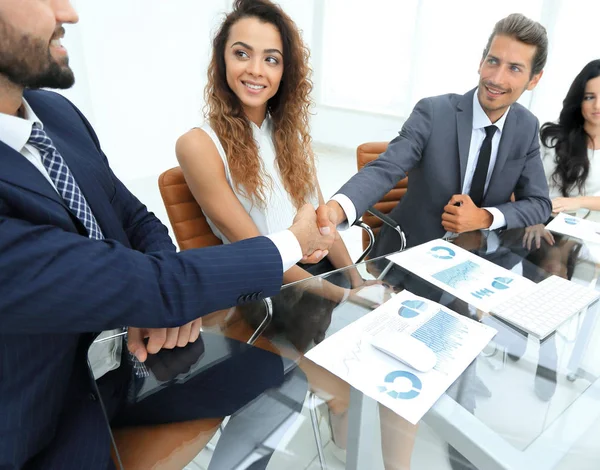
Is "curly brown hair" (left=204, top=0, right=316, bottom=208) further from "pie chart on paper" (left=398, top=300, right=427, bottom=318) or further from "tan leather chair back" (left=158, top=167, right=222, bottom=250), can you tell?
"pie chart on paper" (left=398, top=300, right=427, bottom=318)

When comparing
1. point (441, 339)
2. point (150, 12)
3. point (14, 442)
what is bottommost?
point (14, 442)

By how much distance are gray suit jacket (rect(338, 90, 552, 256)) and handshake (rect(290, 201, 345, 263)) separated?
27 centimetres

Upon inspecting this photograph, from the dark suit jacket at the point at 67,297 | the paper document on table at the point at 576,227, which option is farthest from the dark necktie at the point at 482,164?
the dark suit jacket at the point at 67,297

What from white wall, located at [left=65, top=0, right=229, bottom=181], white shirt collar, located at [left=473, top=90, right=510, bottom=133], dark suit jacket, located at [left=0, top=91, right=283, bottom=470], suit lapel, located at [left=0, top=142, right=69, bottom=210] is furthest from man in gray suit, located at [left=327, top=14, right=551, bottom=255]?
white wall, located at [left=65, top=0, right=229, bottom=181]

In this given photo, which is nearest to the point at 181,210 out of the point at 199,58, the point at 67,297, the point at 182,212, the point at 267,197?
the point at 182,212

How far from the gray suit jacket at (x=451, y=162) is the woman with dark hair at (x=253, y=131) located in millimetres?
331

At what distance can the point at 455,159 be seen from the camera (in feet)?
5.71

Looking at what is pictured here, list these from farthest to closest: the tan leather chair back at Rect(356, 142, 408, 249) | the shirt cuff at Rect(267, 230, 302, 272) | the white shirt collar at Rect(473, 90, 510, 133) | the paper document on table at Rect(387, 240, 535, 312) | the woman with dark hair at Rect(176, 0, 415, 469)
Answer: the tan leather chair back at Rect(356, 142, 408, 249) < the white shirt collar at Rect(473, 90, 510, 133) < the woman with dark hair at Rect(176, 0, 415, 469) < the paper document on table at Rect(387, 240, 535, 312) < the shirt cuff at Rect(267, 230, 302, 272)

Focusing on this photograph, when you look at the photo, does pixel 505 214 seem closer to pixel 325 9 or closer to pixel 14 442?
pixel 14 442

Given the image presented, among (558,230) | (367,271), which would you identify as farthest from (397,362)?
(558,230)

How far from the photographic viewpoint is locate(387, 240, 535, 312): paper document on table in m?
1.10

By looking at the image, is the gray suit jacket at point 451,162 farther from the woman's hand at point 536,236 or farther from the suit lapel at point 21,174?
the suit lapel at point 21,174

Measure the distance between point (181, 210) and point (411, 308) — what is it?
93cm

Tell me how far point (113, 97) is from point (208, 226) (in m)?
2.65
